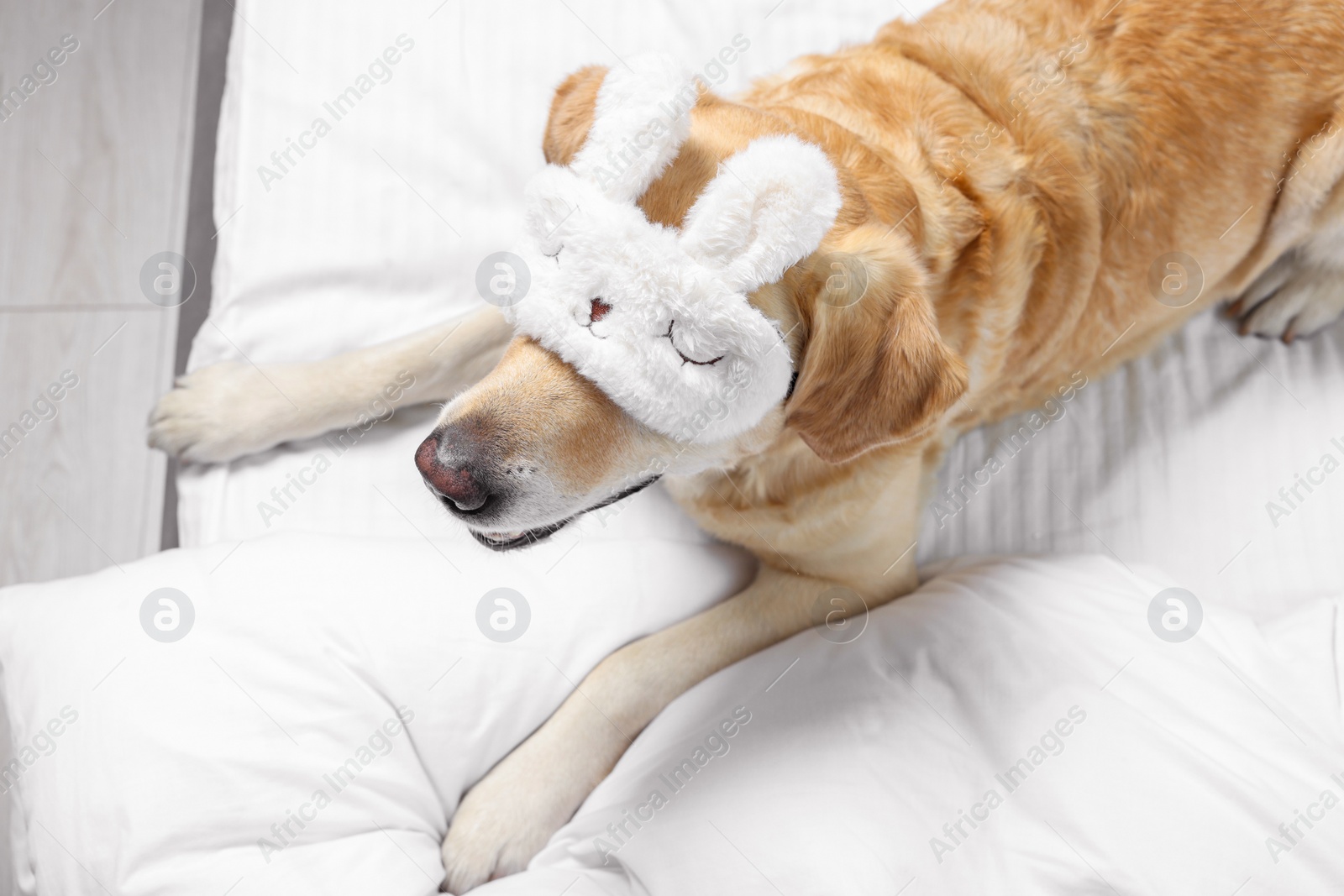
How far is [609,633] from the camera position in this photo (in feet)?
6.03

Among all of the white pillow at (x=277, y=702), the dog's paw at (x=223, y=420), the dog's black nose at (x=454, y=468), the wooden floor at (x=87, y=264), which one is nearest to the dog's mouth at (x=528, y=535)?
the dog's black nose at (x=454, y=468)

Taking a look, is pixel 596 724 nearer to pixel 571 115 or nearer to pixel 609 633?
pixel 609 633

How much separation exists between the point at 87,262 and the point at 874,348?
259 cm

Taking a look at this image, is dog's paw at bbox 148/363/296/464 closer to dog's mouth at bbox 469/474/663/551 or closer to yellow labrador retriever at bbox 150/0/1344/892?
yellow labrador retriever at bbox 150/0/1344/892

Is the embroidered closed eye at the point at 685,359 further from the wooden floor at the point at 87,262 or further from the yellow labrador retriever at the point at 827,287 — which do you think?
the wooden floor at the point at 87,262

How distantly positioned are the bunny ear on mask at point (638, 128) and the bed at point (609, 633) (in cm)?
82

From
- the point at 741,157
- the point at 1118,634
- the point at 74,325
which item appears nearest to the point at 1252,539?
the point at 1118,634

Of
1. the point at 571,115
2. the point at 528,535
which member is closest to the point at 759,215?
the point at 571,115

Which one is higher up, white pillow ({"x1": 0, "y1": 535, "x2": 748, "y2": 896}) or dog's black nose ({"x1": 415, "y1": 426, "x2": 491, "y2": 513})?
dog's black nose ({"x1": 415, "y1": 426, "x2": 491, "y2": 513})

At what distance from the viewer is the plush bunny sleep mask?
1144mm

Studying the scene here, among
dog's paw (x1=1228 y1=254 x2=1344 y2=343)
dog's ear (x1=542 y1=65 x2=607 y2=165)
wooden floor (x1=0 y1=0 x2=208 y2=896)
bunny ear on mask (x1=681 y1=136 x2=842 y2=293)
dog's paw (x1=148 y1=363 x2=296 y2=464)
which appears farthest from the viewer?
wooden floor (x1=0 y1=0 x2=208 y2=896)

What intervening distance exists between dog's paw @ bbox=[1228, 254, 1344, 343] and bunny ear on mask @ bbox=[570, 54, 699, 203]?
174 cm

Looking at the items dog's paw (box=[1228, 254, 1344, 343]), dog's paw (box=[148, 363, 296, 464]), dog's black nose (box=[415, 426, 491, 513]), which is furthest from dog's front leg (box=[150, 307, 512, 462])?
dog's paw (box=[1228, 254, 1344, 343])

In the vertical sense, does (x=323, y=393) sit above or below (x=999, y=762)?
above
